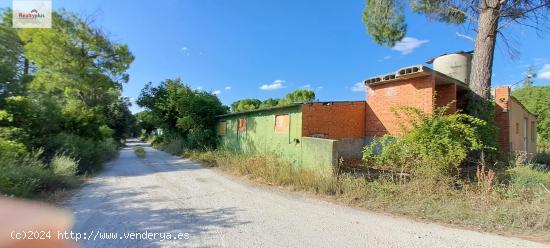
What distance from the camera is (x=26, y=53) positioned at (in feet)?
54.2

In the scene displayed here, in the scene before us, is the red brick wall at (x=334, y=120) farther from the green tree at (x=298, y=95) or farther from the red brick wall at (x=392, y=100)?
the green tree at (x=298, y=95)

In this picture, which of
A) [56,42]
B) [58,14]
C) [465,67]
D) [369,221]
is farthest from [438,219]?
[58,14]

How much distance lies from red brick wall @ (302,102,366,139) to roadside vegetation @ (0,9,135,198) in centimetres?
776

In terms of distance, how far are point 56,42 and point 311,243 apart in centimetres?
2032

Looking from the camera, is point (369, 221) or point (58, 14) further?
point (58, 14)

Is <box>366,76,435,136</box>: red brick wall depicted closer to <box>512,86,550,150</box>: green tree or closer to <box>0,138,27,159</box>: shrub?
<box>0,138,27,159</box>: shrub

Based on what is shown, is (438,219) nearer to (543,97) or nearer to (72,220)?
(72,220)

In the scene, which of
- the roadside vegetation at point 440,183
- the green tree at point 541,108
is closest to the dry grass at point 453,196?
the roadside vegetation at point 440,183

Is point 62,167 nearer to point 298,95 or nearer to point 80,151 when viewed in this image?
point 80,151

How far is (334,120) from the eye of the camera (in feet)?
35.0

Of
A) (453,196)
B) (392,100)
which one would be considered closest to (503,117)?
(392,100)

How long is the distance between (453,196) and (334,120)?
5.28 metres

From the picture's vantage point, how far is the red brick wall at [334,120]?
9859mm

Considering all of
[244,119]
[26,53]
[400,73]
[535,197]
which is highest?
[26,53]
